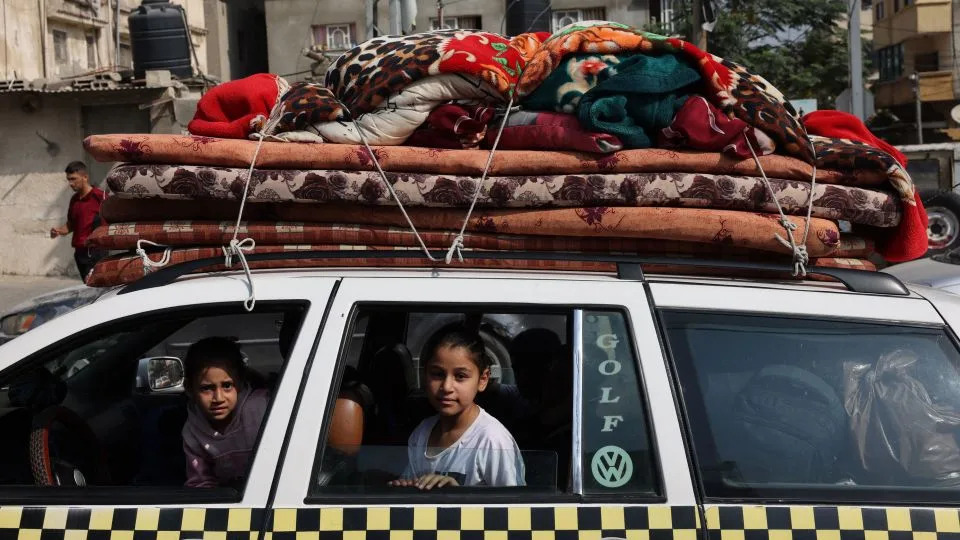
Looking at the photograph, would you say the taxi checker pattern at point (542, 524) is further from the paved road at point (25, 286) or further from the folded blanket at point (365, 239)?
the paved road at point (25, 286)

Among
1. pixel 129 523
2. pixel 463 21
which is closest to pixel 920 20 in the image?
pixel 463 21

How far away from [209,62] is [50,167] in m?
12.5

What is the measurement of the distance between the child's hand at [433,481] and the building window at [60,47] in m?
21.4

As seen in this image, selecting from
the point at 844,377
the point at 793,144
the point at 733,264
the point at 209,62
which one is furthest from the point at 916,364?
the point at 209,62

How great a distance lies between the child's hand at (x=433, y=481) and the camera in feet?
8.21

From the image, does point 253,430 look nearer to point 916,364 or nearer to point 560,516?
point 560,516

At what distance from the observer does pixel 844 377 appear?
8.22 feet

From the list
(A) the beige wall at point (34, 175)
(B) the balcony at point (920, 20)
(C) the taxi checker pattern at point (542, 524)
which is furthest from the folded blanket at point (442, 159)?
(B) the balcony at point (920, 20)

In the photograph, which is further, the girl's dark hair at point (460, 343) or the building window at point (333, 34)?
the building window at point (333, 34)

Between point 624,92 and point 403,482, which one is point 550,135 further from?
point 403,482

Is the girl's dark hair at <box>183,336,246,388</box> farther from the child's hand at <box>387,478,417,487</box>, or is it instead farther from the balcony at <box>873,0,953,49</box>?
the balcony at <box>873,0,953,49</box>

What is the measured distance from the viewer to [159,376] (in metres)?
3.87

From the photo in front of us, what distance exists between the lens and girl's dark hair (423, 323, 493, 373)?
2.80m

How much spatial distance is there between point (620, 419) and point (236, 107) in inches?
64.6
